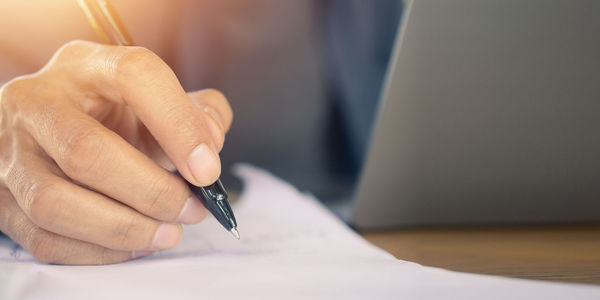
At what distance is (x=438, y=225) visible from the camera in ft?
1.42

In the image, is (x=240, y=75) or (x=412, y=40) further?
(x=240, y=75)

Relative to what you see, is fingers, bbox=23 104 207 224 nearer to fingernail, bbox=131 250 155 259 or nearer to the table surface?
fingernail, bbox=131 250 155 259

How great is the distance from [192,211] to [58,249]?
0.10 metres

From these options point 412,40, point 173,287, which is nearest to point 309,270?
point 173,287

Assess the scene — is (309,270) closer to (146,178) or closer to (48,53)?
(146,178)

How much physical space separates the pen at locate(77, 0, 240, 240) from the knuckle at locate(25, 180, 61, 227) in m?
0.09

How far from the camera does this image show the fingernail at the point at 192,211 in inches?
13.9

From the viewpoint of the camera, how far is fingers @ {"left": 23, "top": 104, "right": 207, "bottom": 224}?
1.05 feet

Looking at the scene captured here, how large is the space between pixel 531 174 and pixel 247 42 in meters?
0.47

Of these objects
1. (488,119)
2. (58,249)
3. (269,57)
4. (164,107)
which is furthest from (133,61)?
(269,57)

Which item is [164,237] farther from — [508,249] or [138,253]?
[508,249]

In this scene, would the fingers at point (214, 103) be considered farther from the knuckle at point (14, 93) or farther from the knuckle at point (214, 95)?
the knuckle at point (14, 93)

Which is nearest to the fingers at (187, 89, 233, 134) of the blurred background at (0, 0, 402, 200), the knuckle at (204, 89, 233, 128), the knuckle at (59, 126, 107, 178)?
the knuckle at (204, 89, 233, 128)

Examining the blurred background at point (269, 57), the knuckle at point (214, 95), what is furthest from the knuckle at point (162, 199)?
the blurred background at point (269, 57)
